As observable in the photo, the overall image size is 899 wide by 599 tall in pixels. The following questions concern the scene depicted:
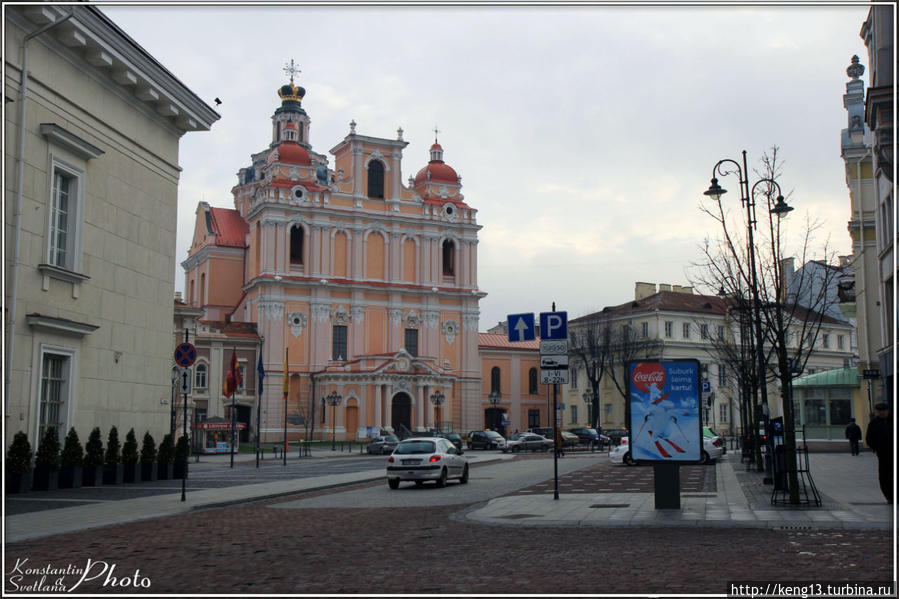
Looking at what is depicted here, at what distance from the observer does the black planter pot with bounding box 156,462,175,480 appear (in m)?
26.1

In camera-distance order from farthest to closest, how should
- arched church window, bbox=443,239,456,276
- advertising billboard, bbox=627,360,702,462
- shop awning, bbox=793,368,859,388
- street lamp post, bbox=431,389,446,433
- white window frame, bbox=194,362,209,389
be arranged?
arched church window, bbox=443,239,456,276, street lamp post, bbox=431,389,446,433, white window frame, bbox=194,362,209,389, shop awning, bbox=793,368,859,388, advertising billboard, bbox=627,360,702,462

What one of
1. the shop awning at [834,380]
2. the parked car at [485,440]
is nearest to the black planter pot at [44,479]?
the shop awning at [834,380]

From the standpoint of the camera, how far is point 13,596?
8.55m

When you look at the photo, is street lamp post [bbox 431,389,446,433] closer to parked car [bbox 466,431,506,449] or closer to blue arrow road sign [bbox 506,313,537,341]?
parked car [bbox 466,431,506,449]

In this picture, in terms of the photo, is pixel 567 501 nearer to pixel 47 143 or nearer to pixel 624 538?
pixel 624 538

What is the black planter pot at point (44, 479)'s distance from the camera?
67.7 feet

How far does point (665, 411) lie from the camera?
1675cm

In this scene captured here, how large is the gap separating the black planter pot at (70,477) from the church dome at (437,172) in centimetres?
6659

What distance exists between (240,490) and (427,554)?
13634mm

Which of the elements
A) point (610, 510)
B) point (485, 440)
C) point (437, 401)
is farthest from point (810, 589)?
point (437, 401)

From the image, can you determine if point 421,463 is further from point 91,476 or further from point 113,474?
point 91,476

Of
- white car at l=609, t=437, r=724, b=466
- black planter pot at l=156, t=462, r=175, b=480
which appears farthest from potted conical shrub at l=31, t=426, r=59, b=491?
white car at l=609, t=437, r=724, b=466

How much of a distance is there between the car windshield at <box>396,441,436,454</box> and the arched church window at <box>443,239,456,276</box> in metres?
59.6

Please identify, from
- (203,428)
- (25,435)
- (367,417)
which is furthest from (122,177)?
(367,417)
